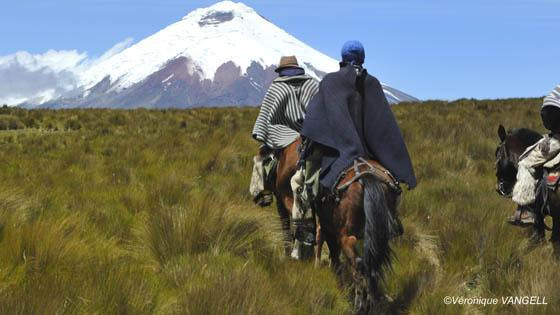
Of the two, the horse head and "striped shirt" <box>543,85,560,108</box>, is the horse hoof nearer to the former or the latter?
the horse head

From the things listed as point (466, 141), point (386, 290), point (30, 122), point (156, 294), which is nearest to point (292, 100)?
point (386, 290)

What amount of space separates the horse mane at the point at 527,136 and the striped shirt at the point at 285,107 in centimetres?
210

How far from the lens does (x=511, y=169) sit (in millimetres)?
5766

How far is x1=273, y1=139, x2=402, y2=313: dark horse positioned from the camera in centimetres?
387

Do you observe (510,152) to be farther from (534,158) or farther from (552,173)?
(552,173)

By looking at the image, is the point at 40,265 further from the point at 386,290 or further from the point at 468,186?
the point at 468,186

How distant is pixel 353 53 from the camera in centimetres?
455

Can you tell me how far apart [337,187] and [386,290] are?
103 cm

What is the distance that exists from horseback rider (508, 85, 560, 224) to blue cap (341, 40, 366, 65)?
71.4 inches

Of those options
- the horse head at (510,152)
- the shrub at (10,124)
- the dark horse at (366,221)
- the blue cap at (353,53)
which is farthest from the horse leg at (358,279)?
the shrub at (10,124)

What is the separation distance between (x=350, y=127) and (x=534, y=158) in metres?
1.98

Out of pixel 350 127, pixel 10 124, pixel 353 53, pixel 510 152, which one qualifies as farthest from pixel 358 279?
pixel 10 124

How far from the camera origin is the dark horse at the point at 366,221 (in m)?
3.87

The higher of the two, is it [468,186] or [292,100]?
[292,100]
